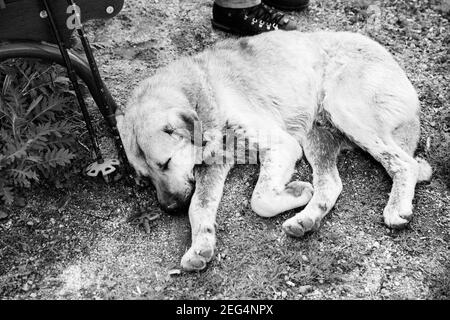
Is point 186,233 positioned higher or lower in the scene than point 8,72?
lower

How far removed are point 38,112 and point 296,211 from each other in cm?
230

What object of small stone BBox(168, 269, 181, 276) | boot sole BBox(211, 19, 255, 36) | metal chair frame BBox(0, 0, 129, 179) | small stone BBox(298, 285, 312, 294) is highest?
metal chair frame BBox(0, 0, 129, 179)

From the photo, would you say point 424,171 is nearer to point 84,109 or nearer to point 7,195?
point 84,109

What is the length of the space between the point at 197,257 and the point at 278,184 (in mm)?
928

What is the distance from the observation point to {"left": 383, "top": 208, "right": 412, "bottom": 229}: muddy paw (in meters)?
3.95

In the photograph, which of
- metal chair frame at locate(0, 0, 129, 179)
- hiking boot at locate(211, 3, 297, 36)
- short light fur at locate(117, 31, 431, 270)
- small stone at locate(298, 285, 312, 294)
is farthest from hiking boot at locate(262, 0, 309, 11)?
small stone at locate(298, 285, 312, 294)

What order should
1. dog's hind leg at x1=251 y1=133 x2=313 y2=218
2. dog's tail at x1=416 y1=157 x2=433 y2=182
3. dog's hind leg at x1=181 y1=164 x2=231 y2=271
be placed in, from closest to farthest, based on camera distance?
1. dog's hind leg at x1=181 y1=164 x2=231 y2=271
2. dog's hind leg at x1=251 y1=133 x2=313 y2=218
3. dog's tail at x1=416 y1=157 x2=433 y2=182

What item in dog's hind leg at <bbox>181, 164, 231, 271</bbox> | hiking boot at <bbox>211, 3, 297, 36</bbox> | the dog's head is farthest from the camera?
hiking boot at <bbox>211, 3, 297, 36</bbox>

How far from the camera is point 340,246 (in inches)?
153

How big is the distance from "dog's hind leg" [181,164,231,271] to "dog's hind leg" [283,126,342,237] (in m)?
0.59

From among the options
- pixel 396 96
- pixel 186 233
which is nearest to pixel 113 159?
pixel 186 233

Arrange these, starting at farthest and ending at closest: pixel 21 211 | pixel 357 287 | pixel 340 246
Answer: pixel 21 211, pixel 340 246, pixel 357 287

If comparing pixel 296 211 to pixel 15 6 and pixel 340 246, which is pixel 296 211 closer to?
pixel 340 246

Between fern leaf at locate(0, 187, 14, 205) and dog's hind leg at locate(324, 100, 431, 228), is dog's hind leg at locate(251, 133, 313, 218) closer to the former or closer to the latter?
dog's hind leg at locate(324, 100, 431, 228)
